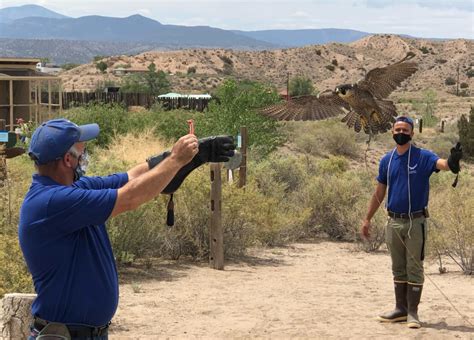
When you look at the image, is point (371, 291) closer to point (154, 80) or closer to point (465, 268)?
point (465, 268)

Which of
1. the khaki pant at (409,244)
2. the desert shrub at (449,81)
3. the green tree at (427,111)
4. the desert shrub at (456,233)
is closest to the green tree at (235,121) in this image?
the desert shrub at (456,233)

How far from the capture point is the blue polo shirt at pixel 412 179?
7.01 meters

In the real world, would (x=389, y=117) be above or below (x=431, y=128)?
above

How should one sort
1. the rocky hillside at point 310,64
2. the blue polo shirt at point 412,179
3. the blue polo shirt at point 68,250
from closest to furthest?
the blue polo shirt at point 68,250 < the blue polo shirt at point 412,179 < the rocky hillside at point 310,64

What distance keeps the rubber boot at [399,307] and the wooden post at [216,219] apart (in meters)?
3.43

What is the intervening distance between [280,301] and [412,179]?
2.41 meters

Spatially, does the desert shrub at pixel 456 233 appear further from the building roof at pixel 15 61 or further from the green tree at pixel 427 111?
A: the green tree at pixel 427 111

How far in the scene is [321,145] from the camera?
3106cm

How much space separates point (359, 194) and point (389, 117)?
7.71 m

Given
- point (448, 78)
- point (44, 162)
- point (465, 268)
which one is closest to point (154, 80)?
point (448, 78)

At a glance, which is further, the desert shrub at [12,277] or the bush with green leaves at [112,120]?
the bush with green leaves at [112,120]

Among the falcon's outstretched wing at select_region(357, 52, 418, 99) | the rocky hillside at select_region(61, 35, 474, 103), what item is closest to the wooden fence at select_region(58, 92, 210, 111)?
the rocky hillside at select_region(61, 35, 474, 103)

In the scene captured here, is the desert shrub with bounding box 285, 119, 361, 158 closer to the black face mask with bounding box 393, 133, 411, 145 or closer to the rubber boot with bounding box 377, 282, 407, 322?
the rubber boot with bounding box 377, 282, 407, 322

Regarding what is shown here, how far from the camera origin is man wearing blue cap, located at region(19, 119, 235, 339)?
10.5 ft
